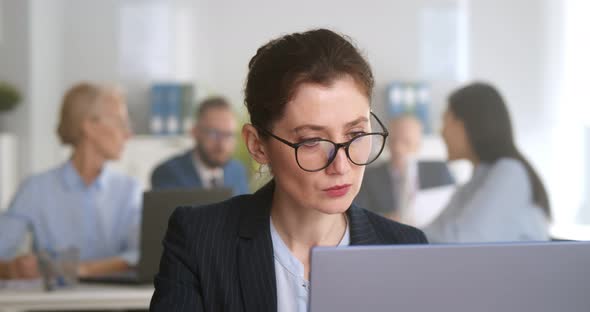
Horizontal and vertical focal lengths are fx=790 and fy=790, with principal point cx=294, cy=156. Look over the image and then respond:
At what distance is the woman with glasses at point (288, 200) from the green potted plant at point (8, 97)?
5600mm

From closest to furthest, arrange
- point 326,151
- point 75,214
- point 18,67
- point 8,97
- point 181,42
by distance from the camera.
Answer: point 326,151 < point 75,214 < point 8,97 < point 18,67 < point 181,42

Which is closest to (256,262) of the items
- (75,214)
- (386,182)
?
(75,214)

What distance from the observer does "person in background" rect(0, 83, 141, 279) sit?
10.6 ft

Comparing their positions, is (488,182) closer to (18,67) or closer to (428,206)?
(428,206)

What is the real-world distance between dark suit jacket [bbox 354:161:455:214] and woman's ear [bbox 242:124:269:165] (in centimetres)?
306

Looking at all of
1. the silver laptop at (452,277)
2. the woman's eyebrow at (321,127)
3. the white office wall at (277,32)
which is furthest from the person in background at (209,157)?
the white office wall at (277,32)

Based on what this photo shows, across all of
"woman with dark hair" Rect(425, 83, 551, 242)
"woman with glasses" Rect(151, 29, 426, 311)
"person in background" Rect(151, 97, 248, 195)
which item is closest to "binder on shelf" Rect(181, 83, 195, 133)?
"person in background" Rect(151, 97, 248, 195)

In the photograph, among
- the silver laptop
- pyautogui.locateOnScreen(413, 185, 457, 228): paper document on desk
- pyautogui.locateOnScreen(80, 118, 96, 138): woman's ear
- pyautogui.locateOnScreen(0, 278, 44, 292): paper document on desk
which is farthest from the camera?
pyautogui.locateOnScreen(413, 185, 457, 228): paper document on desk

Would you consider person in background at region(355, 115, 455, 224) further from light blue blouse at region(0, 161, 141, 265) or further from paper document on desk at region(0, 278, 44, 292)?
paper document on desk at region(0, 278, 44, 292)

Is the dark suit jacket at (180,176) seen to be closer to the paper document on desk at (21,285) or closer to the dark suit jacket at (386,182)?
the dark suit jacket at (386,182)

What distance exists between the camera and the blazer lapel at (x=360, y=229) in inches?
55.6

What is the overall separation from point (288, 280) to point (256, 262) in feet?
0.22

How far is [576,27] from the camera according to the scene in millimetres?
4797

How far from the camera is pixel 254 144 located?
1.42 meters
